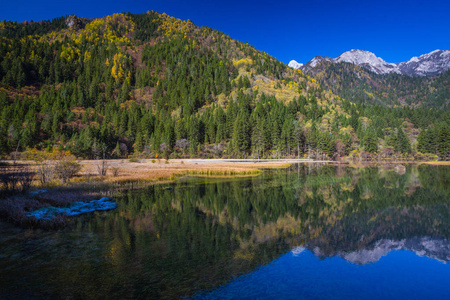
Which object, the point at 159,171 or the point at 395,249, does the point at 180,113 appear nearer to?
the point at 159,171

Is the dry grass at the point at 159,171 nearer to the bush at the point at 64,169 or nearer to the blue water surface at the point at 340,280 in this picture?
the bush at the point at 64,169

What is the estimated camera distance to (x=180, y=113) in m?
144

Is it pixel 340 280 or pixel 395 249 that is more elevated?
pixel 340 280

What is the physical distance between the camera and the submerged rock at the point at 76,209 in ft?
54.0

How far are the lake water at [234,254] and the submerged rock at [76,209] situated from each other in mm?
1299

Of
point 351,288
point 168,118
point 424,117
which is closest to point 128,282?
point 351,288

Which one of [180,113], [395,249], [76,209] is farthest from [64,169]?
[180,113]

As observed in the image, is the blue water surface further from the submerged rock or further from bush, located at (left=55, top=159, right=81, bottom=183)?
bush, located at (left=55, top=159, right=81, bottom=183)

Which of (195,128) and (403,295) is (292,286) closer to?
(403,295)

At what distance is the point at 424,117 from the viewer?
173000 millimetres

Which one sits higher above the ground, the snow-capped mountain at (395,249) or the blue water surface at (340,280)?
the blue water surface at (340,280)

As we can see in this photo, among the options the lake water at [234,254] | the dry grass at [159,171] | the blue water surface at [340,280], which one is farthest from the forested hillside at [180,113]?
the blue water surface at [340,280]

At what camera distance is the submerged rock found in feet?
54.0

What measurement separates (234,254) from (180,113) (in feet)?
452
